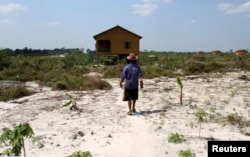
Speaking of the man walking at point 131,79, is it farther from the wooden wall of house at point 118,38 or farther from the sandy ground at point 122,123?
the wooden wall of house at point 118,38

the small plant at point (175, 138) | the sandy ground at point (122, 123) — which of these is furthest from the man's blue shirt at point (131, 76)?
the small plant at point (175, 138)

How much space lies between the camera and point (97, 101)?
33.2 ft

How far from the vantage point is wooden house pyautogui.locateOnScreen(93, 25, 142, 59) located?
32.3 meters

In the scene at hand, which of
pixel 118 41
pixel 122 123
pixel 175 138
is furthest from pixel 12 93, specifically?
pixel 118 41

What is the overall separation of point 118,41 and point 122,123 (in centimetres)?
2580

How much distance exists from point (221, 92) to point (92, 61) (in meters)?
21.2

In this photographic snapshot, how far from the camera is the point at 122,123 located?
7.16 meters

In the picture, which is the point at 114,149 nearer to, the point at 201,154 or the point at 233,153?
the point at 201,154

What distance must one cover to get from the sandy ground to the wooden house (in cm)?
2153

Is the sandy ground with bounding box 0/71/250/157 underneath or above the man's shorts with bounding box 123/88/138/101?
underneath

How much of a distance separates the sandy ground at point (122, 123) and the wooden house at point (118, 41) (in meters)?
21.5

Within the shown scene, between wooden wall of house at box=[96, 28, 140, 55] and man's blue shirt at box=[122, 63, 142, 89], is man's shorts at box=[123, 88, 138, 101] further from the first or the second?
wooden wall of house at box=[96, 28, 140, 55]

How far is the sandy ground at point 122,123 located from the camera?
556cm

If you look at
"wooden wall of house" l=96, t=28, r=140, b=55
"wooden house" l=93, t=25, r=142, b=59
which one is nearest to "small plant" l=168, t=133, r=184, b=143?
"wooden house" l=93, t=25, r=142, b=59
